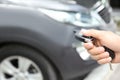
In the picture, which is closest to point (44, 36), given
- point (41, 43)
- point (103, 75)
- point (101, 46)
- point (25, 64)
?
point (41, 43)

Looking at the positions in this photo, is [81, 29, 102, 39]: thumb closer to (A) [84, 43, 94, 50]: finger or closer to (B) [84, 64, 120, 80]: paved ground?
(A) [84, 43, 94, 50]: finger

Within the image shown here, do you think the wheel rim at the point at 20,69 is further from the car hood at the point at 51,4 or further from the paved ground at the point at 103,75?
the paved ground at the point at 103,75

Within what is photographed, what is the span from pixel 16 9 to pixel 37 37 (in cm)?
42

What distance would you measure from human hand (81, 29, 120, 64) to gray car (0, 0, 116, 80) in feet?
8.66

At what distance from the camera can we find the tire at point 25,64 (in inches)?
199

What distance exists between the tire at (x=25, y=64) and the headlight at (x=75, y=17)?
444 mm

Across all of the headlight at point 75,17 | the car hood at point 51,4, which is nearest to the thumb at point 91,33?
the headlight at point 75,17

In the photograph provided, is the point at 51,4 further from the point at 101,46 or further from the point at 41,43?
the point at 101,46

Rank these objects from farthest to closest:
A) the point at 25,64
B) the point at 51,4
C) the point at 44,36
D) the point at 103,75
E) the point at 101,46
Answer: the point at 103,75 → the point at 51,4 → the point at 25,64 → the point at 44,36 → the point at 101,46

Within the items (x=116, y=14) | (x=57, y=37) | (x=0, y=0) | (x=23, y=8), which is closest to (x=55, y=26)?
(x=57, y=37)

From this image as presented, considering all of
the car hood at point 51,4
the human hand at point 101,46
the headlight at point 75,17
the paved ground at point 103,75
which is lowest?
the human hand at point 101,46

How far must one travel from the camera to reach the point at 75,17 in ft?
17.1

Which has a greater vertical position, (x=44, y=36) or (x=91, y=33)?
(x=44, y=36)

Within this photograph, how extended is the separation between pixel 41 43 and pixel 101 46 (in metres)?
2.85
